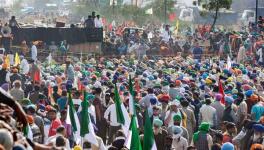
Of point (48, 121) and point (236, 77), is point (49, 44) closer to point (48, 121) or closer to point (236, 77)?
point (236, 77)

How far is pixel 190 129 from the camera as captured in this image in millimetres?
13422

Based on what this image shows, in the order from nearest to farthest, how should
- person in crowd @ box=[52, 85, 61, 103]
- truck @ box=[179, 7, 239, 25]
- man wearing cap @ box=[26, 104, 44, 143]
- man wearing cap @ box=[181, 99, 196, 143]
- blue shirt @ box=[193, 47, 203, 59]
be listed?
1. man wearing cap @ box=[26, 104, 44, 143]
2. man wearing cap @ box=[181, 99, 196, 143]
3. person in crowd @ box=[52, 85, 61, 103]
4. blue shirt @ box=[193, 47, 203, 59]
5. truck @ box=[179, 7, 239, 25]

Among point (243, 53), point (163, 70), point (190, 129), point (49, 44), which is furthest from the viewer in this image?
point (49, 44)

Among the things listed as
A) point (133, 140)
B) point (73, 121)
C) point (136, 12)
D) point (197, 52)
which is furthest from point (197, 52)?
point (136, 12)

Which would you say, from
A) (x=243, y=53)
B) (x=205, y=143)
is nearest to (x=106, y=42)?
(x=243, y=53)

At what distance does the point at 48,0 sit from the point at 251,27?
241 ft

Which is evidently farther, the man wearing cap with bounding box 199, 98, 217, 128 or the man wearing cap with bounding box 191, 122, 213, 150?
the man wearing cap with bounding box 199, 98, 217, 128

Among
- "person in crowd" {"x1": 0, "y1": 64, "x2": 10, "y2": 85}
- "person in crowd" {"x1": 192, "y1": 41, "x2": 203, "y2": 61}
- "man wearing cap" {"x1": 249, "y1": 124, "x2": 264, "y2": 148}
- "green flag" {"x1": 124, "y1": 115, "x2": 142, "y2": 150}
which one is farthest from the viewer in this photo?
"person in crowd" {"x1": 192, "y1": 41, "x2": 203, "y2": 61}

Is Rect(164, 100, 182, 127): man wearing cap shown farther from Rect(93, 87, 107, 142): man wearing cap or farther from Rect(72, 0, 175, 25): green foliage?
Rect(72, 0, 175, 25): green foliage

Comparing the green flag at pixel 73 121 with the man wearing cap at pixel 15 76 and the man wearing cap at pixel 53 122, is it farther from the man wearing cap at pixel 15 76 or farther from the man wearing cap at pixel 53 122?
the man wearing cap at pixel 15 76

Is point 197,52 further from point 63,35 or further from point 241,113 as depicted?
point 241,113

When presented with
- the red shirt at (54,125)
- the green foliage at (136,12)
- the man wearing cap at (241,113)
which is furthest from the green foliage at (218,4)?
the red shirt at (54,125)

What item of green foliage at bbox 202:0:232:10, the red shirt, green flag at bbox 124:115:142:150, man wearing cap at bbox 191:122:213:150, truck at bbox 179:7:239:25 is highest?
green foliage at bbox 202:0:232:10

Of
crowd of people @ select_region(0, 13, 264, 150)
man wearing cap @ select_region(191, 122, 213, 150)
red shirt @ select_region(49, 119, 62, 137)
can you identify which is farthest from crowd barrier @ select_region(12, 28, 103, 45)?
man wearing cap @ select_region(191, 122, 213, 150)
